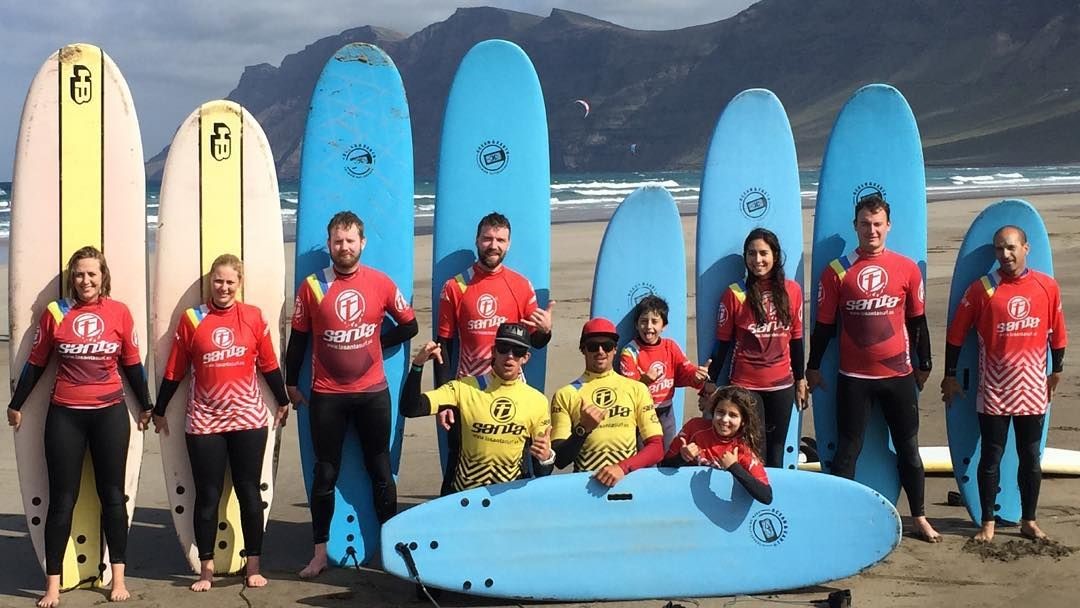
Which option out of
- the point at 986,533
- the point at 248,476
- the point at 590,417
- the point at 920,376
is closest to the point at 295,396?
the point at 248,476

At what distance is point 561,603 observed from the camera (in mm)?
3750

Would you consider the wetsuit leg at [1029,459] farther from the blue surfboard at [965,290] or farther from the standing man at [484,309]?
the standing man at [484,309]

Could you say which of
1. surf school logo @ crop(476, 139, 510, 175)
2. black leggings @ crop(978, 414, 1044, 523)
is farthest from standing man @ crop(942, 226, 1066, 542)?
surf school logo @ crop(476, 139, 510, 175)

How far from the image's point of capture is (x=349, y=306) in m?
3.95

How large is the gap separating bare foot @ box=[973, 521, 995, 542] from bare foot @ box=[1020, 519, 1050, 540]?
0.13m

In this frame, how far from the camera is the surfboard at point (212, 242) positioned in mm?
4133

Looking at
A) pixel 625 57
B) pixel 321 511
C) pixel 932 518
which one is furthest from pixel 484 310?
pixel 625 57

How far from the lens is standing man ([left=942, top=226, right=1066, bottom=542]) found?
4207mm

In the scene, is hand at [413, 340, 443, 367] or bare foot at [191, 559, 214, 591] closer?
hand at [413, 340, 443, 367]

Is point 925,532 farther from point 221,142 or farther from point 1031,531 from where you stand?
point 221,142

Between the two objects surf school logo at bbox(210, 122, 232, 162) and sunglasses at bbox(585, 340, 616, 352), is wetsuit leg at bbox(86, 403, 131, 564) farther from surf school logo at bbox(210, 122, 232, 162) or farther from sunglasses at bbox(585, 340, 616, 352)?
sunglasses at bbox(585, 340, 616, 352)

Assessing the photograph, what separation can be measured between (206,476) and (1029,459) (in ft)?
10.5

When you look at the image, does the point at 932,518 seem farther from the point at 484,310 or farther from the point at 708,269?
the point at 484,310

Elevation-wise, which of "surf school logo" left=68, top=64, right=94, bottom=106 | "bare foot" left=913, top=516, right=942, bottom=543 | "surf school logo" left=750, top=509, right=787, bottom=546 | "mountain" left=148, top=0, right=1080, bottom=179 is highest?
"mountain" left=148, top=0, right=1080, bottom=179
